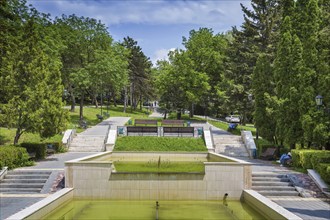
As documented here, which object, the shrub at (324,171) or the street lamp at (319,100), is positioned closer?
the shrub at (324,171)

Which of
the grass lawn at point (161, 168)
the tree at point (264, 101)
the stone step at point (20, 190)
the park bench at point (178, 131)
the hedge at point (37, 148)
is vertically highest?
the tree at point (264, 101)

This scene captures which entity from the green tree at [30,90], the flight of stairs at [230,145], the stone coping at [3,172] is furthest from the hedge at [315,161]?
the stone coping at [3,172]

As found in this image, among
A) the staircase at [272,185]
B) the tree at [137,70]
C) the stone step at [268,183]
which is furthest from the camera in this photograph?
the tree at [137,70]

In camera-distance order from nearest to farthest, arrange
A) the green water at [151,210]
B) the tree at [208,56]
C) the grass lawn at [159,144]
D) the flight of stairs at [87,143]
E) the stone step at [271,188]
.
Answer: the green water at [151,210], the stone step at [271,188], the grass lawn at [159,144], the flight of stairs at [87,143], the tree at [208,56]

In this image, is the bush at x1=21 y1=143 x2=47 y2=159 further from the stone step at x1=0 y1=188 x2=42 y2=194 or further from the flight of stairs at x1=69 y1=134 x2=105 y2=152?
the stone step at x1=0 y1=188 x2=42 y2=194

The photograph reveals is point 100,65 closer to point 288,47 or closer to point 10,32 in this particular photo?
point 10,32

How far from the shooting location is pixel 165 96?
46.4 meters

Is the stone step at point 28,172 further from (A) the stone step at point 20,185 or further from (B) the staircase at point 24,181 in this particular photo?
(A) the stone step at point 20,185

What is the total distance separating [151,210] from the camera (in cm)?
1145

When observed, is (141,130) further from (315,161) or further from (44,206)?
(44,206)

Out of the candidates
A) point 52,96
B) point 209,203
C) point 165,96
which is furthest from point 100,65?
point 209,203

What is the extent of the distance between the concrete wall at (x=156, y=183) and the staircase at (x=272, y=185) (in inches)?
47.9

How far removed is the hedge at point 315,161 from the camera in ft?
48.4

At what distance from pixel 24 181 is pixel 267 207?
35.5 feet
